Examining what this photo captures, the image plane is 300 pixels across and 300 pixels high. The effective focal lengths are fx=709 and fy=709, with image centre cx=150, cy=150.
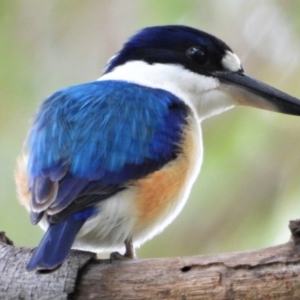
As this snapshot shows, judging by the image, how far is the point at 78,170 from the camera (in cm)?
256

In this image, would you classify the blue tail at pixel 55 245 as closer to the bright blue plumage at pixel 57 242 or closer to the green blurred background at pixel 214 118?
the bright blue plumage at pixel 57 242

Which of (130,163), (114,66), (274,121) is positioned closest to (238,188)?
(274,121)

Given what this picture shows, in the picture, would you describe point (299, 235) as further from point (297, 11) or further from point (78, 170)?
point (297, 11)

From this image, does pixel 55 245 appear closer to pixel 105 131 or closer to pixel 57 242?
pixel 57 242

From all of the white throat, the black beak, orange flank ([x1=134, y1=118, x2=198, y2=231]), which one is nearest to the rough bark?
orange flank ([x1=134, y1=118, x2=198, y2=231])

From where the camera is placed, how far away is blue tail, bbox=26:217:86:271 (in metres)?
2.22

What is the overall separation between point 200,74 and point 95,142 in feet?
2.98

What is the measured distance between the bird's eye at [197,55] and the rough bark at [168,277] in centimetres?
→ 124

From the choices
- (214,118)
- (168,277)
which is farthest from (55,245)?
(214,118)

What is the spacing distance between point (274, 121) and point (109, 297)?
1686 millimetres

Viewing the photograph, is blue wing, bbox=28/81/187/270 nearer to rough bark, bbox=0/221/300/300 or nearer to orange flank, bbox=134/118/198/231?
orange flank, bbox=134/118/198/231

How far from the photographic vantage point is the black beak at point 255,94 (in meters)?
3.31

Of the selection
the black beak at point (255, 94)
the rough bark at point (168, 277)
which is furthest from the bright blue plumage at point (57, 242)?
the black beak at point (255, 94)

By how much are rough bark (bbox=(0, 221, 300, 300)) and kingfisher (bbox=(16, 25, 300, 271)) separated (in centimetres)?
15
